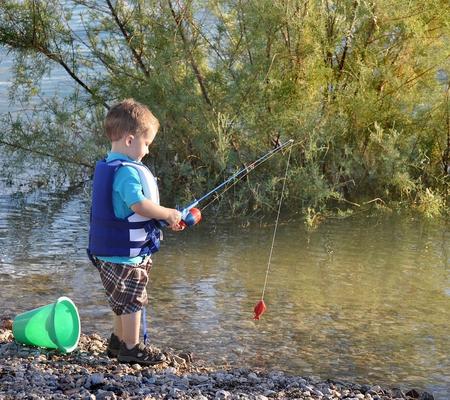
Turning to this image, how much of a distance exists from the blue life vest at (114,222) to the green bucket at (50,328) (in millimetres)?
424

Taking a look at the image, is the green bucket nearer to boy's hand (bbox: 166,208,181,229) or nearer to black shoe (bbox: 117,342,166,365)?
black shoe (bbox: 117,342,166,365)

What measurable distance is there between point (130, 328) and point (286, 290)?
2.30 m

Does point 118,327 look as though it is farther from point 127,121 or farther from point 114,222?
point 127,121

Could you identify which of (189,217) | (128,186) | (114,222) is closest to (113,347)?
(114,222)

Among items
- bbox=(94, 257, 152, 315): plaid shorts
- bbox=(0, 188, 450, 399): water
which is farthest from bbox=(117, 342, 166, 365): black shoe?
bbox=(0, 188, 450, 399): water

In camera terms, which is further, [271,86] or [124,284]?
[271,86]

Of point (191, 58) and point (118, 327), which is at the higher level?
point (191, 58)

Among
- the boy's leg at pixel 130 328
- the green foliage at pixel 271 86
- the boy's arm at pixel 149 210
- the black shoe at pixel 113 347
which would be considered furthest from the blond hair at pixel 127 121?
the green foliage at pixel 271 86

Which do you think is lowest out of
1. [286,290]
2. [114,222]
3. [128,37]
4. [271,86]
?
[286,290]

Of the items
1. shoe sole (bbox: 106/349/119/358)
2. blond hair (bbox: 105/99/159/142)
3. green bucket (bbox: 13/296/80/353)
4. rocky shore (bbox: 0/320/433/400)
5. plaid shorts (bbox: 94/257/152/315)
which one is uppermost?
blond hair (bbox: 105/99/159/142)

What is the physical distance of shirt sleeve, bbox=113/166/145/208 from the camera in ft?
16.5

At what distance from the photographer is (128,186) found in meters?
5.04

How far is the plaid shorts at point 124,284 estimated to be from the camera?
5.18 meters

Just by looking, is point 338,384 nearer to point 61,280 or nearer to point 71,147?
point 61,280
